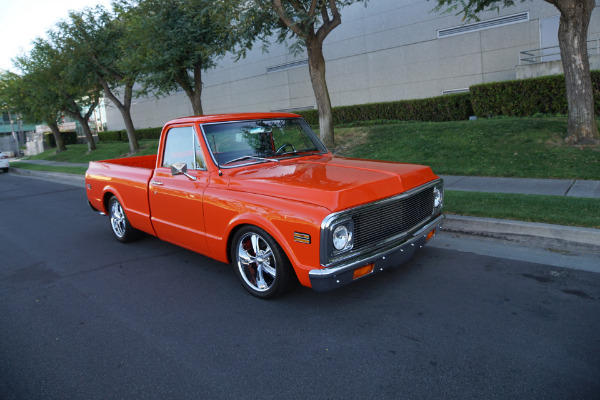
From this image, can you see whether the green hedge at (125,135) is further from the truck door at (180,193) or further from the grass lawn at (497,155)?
the truck door at (180,193)

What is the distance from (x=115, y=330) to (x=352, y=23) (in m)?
21.8

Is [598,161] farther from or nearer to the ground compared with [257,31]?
nearer to the ground

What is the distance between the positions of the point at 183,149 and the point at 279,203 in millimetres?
1823

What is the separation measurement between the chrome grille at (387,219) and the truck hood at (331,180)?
4.3 inches

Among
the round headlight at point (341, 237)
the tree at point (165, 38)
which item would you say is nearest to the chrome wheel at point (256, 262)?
the round headlight at point (341, 237)

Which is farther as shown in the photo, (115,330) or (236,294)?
(236,294)

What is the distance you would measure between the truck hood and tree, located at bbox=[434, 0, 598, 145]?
661 cm

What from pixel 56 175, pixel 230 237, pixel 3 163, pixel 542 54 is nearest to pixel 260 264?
pixel 230 237

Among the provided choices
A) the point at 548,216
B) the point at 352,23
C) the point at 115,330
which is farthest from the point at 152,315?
the point at 352,23

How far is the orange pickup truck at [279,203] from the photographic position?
362 cm

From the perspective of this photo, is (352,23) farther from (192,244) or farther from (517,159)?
(192,244)

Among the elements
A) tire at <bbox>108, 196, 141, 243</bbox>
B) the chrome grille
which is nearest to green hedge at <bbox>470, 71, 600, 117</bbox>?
the chrome grille

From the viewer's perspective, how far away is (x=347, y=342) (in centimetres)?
340

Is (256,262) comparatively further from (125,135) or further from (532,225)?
(125,135)
